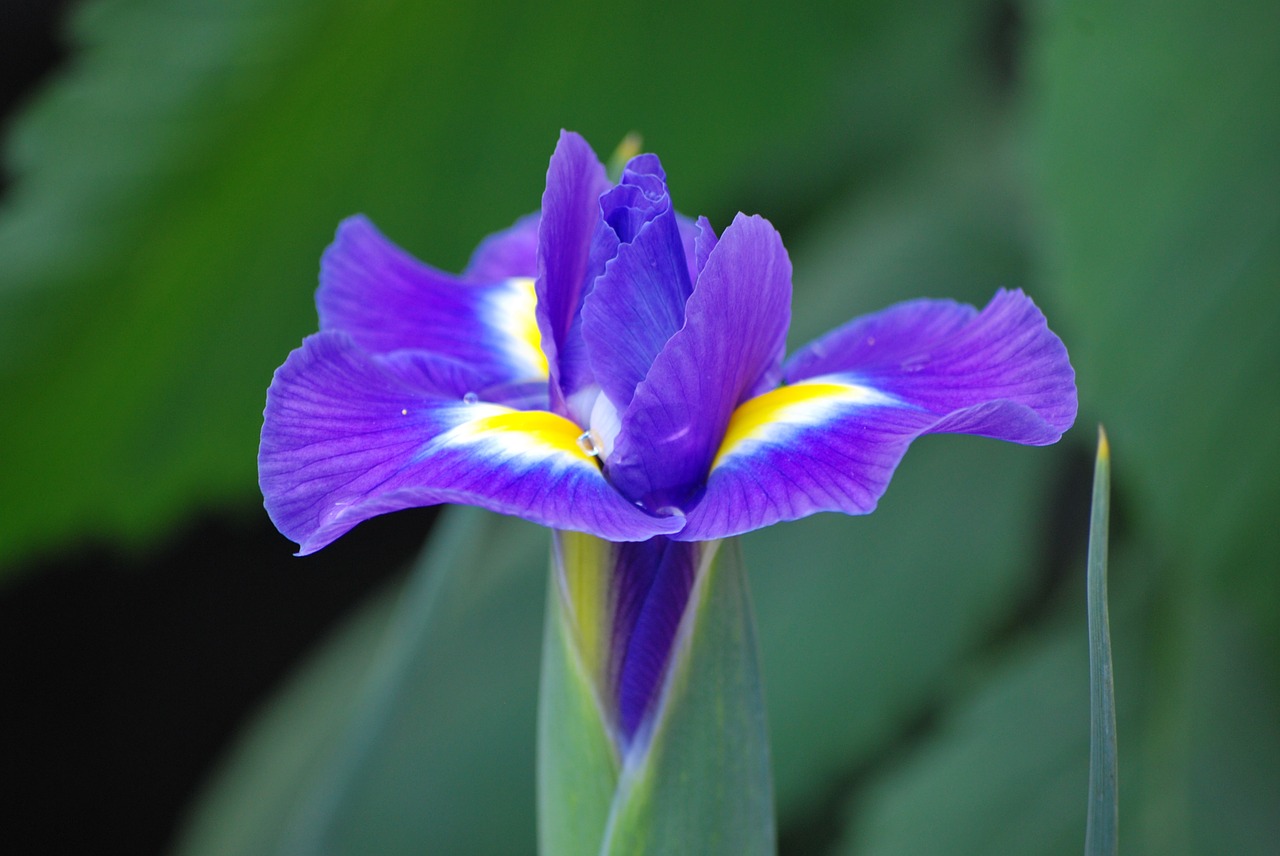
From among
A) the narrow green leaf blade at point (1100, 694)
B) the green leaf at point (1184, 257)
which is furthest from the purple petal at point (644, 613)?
the green leaf at point (1184, 257)

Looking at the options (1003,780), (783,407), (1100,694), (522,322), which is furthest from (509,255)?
(1003,780)

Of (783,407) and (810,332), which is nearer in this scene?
(783,407)

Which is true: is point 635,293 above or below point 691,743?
above

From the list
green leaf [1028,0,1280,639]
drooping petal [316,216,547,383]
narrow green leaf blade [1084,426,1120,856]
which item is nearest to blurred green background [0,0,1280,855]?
green leaf [1028,0,1280,639]

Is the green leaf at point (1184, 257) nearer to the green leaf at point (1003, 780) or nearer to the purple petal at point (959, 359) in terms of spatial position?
the green leaf at point (1003, 780)

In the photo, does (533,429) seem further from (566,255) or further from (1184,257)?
(1184,257)
